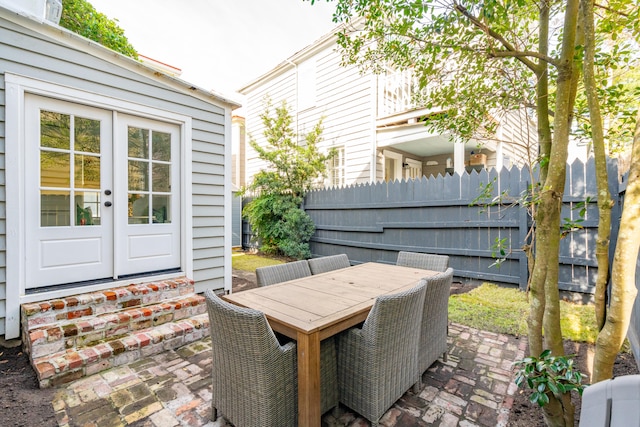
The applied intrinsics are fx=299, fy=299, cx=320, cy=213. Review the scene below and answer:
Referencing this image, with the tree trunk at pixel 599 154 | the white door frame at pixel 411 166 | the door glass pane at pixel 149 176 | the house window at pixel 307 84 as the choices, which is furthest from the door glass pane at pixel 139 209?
the white door frame at pixel 411 166

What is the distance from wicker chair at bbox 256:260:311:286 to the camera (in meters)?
2.59

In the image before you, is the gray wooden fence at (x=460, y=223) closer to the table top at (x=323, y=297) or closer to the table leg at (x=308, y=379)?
the table top at (x=323, y=297)

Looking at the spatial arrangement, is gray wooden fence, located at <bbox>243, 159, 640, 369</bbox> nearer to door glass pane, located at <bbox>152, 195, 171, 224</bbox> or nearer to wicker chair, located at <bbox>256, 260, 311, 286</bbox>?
wicker chair, located at <bbox>256, 260, 311, 286</bbox>

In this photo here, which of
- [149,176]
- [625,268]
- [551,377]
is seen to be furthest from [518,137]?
[149,176]

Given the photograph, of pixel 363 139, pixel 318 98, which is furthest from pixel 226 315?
pixel 318 98

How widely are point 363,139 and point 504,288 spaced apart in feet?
15.3

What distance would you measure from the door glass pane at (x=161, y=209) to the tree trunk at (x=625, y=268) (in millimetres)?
4125

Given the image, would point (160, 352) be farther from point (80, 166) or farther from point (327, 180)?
point (327, 180)

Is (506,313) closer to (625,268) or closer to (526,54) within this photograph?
(625,268)

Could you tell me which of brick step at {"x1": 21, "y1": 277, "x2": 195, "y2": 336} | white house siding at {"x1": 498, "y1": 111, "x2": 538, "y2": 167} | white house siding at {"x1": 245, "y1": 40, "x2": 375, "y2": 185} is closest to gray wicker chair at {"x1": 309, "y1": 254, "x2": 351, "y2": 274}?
brick step at {"x1": 21, "y1": 277, "x2": 195, "y2": 336}

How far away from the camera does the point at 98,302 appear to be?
2949 millimetres

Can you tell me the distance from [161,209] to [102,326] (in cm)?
152

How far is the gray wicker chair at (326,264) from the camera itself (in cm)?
305

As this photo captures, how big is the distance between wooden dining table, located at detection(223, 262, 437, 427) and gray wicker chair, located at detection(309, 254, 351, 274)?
0.22 m
